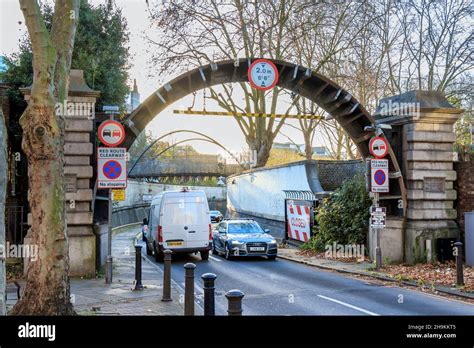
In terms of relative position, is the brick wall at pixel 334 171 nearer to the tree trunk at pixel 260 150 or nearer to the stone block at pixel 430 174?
the stone block at pixel 430 174

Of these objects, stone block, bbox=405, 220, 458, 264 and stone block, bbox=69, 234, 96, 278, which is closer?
stone block, bbox=69, 234, 96, 278

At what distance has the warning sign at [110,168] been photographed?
11180 mm

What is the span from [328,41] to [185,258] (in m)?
20.8

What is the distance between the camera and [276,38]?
3130 centimetres

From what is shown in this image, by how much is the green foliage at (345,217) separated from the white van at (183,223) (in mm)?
4535

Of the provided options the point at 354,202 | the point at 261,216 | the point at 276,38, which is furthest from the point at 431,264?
the point at 276,38

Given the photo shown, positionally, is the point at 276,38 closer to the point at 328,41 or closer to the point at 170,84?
the point at 328,41

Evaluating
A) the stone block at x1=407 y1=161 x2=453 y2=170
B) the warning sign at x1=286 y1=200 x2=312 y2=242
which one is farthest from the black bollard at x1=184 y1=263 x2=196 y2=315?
the warning sign at x1=286 y1=200 x2=312 y2=242

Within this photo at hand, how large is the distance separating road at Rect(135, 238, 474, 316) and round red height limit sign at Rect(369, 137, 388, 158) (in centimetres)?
364

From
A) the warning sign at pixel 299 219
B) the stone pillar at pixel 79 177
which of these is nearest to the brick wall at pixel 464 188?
the warning sign at pixel 299 219

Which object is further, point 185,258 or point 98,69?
point 185,258

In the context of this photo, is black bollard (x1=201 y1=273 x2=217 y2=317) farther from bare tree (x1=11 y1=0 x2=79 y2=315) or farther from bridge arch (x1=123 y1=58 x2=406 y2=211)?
bridge arch (x1=123 y1=58 x2=406 y2=211)

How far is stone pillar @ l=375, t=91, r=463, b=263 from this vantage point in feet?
46.6

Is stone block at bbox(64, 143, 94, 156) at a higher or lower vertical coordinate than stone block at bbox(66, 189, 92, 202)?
higher
